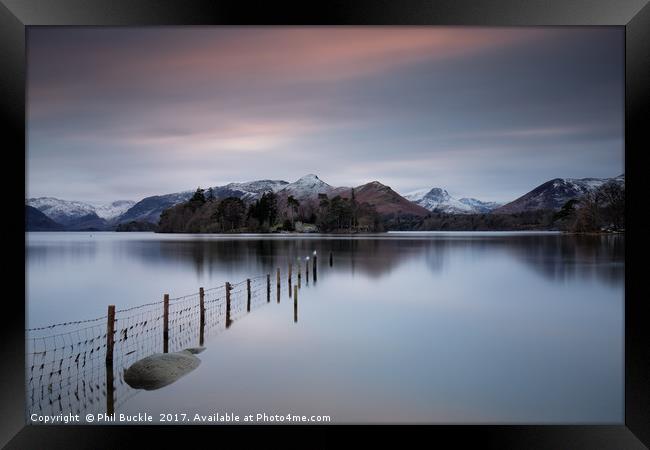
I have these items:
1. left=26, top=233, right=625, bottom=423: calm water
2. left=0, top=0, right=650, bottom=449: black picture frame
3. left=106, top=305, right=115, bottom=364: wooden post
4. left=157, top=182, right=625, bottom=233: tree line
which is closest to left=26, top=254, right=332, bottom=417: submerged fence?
left=106, top=305, right=115, bottom=364: wooden post

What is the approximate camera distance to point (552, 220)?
66.8 m

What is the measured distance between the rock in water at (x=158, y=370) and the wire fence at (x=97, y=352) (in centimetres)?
14

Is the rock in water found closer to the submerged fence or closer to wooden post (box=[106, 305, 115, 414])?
the submerged fence

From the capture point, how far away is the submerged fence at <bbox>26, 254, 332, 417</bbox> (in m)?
6.27

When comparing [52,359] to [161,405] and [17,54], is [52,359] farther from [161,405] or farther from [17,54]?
[17,54]

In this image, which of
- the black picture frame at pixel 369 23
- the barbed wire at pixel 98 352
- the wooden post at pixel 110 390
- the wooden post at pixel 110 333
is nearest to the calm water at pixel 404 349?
the wooden post at pixel 110 390

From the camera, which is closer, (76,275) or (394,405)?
(394,405)

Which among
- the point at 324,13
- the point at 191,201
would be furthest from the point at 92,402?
the point at 191,201

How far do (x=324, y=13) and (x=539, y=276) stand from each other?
780 inches

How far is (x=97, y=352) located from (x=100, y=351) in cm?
5

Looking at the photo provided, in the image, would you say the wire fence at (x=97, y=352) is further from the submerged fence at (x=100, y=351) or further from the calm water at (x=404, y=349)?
the calm water at (x=404, y=349)

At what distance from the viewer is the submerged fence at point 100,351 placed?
627 centimetres

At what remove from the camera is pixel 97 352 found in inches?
328

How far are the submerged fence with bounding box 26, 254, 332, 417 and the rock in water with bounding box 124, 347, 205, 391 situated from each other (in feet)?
0.44
